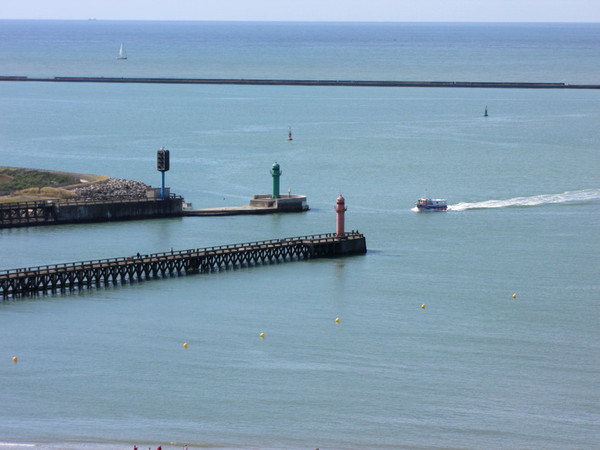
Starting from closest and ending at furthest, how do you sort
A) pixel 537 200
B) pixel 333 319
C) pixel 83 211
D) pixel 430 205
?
pixel 333 319, pixel 83 211, pixel 430 205, pixel 537 200

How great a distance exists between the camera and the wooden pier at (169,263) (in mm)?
54969

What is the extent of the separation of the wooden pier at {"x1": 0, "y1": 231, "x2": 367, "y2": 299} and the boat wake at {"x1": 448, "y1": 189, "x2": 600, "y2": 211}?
16.5m

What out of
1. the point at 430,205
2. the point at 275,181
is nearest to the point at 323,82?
the point at 430,205

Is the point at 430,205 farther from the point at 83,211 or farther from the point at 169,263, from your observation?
the point at 169,263

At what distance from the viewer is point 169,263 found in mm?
59812

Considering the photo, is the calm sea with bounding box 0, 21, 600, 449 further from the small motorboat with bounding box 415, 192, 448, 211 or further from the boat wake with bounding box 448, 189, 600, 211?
the small motorboat with bounding box 415, 192, 448, 211

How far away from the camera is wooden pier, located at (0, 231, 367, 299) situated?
2164 inches

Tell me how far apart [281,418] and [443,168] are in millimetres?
62285

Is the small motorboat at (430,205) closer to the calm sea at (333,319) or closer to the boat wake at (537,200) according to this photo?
the calm sea at (333,319)

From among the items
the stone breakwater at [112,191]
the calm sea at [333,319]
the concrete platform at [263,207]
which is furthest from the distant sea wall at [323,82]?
the stone breakwater at [112,191]

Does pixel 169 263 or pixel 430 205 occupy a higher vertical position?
pixel 430 205

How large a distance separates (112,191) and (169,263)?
20.4 metres

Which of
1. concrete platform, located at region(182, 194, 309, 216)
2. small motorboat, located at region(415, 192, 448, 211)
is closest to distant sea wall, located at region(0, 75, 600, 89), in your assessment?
small motorboat, located at region(415, 192, 448, 211)

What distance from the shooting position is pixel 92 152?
106688 mm
